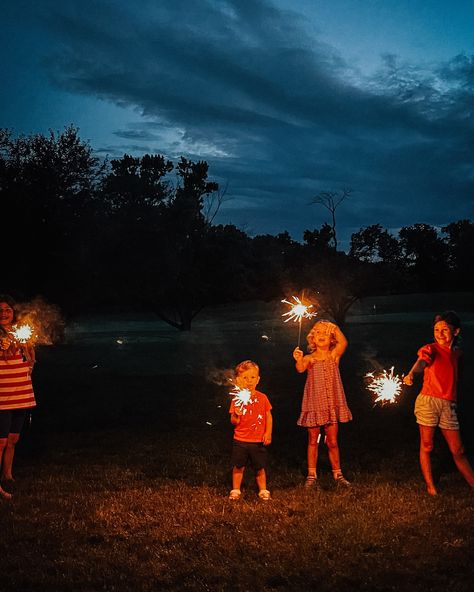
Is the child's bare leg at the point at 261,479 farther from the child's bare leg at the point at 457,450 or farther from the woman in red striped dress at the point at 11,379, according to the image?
the woman in red striped dress at the point at 11,379

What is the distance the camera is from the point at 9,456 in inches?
328

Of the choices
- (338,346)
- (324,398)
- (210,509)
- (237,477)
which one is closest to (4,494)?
(210,509)

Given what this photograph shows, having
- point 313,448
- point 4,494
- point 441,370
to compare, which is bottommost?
point 4,494

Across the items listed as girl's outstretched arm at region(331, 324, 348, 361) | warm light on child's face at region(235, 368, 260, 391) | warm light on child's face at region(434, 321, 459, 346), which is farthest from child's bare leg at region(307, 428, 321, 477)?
warm light on child's face at region(434, 321, 459, 346)

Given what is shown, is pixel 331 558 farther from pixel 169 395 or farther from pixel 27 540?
pixel 169 395

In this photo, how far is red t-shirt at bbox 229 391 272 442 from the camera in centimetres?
749

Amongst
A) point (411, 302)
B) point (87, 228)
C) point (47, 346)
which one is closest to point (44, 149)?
point (87, 228)

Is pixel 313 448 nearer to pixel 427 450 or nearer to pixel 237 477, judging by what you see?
pixel 237 477

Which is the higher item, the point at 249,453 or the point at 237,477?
the point at 249,453

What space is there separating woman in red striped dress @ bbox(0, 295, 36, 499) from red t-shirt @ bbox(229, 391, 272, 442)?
8.38ft

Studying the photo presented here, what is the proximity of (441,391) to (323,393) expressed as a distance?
135 centimetres

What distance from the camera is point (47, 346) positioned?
32.0 metres

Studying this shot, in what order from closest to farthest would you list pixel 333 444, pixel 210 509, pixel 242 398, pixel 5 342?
pixel 210 509 < pixel 242 398 < pixel 5 342 < pixel 333 444

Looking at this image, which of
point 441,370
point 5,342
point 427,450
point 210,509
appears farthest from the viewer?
point 5,342
